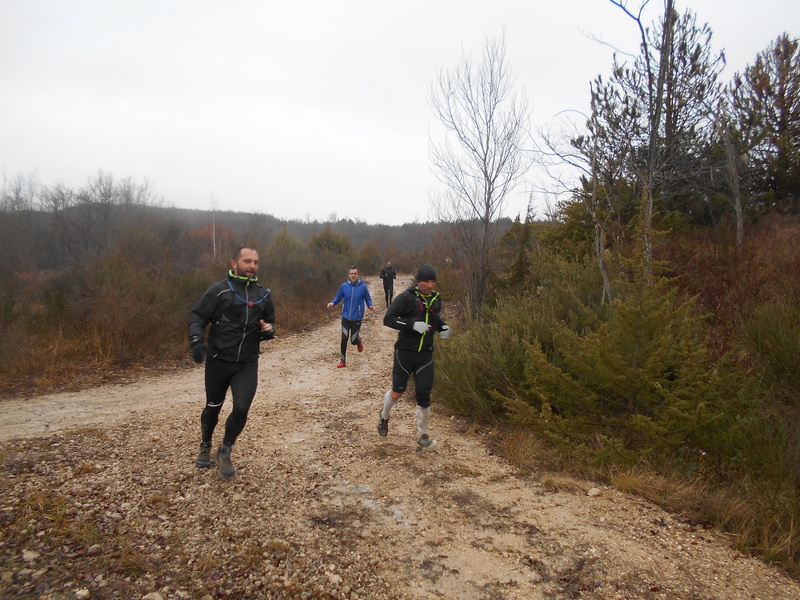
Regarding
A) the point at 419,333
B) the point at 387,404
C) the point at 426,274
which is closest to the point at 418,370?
the point at 419,333

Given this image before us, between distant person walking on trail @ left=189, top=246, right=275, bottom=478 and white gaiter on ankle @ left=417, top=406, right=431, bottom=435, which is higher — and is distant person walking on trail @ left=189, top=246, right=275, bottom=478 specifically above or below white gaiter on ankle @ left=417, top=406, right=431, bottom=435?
above

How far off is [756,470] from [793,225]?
31.9ft

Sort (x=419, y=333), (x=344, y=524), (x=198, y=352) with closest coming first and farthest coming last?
(x=344, y=524), (x=198, y=352), (x=419, y=333)

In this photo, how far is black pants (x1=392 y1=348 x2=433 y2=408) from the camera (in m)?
4.87

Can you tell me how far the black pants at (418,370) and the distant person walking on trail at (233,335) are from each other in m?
1.48

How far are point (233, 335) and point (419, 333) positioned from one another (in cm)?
186

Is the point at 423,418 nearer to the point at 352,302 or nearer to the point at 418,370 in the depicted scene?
the point at 418,370

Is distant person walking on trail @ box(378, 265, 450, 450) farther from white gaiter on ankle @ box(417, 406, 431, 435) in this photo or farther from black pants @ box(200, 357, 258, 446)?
black pants @ box(200, 357, 258, 446)

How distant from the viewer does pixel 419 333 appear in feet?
15.7

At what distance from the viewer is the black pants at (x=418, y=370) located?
16.0 feet

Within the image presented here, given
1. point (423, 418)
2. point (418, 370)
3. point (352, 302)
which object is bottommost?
point (423, 418)

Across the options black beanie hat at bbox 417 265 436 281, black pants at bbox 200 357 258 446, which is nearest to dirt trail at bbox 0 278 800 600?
black pants at bbox 200 357 258 446

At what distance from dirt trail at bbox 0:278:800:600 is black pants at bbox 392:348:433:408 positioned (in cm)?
67

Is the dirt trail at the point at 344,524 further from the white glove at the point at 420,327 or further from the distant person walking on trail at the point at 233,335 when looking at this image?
the white glove at the point at 420,327
